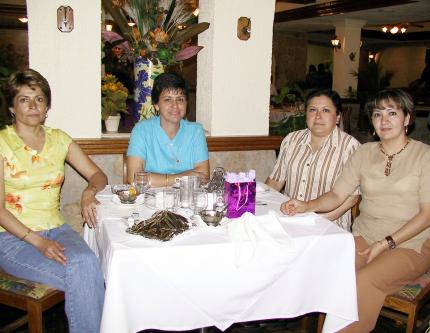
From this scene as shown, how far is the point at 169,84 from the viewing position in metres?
2.80

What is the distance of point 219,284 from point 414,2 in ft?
26.8

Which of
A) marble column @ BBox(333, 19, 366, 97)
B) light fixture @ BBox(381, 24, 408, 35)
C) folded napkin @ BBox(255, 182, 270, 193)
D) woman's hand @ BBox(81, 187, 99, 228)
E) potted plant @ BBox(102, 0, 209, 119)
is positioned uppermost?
light fixture @ BBox(381, 24, 408, 35)

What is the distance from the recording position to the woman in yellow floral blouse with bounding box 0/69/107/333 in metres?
2.04

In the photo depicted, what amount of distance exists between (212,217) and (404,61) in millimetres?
17413

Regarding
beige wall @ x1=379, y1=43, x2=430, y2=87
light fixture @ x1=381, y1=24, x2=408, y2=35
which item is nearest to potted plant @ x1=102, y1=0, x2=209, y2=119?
light fixture @ x1=381, y1=24, x2=408, y2=35

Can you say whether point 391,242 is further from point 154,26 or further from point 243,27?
point 154,26

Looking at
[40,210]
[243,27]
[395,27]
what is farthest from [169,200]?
[395,27]

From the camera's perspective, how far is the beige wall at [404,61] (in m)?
16.9

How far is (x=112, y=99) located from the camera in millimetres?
3387

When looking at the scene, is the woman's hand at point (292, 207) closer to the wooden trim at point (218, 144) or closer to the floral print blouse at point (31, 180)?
the floral print blouse at point (31, 180)

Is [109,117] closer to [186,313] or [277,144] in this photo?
[277,144]

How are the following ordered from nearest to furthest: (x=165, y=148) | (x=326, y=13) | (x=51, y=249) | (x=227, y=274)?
1. (x=227, y=274)
2. (x=51, y=249)
3. (x=165, y=148)
4. (x=326, y=13)

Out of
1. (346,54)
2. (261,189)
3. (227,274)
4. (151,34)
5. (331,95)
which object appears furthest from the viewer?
(346,54)

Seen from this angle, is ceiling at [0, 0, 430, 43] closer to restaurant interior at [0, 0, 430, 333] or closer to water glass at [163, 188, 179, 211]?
restaurant interior at [0, 0, 430, 333]
